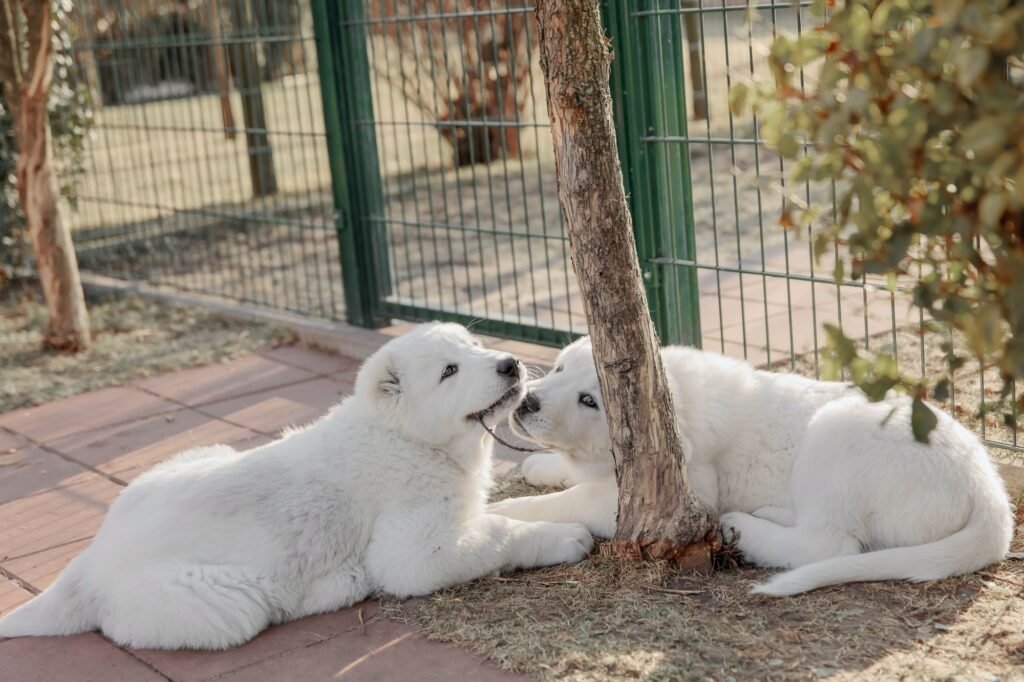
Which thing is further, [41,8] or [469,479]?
[41,8]

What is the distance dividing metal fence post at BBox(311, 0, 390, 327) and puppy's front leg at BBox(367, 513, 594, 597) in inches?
138

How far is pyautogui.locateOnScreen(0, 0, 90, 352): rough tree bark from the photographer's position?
23.3 feet

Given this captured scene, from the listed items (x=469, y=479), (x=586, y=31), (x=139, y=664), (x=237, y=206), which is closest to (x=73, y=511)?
(x=139, y=664)

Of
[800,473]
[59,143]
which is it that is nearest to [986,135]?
[800,473]

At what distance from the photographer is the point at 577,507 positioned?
4168 millimetres

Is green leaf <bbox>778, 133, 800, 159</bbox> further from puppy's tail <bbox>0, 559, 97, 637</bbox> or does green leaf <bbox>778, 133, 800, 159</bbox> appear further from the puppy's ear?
puppy's tail <bbox>0, 559, 97, 637</bbox>

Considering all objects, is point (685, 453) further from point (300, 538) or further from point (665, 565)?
point (300, 538)

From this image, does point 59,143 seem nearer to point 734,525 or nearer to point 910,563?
point 734,525

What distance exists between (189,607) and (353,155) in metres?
4.03

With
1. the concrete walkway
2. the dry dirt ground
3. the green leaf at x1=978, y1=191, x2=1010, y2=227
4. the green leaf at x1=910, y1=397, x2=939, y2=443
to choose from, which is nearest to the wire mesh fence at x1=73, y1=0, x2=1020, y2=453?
the green leaf at x1=910, y1=397, x2=939, y2=443

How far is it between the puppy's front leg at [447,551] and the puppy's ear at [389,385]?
0.42m

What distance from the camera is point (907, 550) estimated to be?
347cm

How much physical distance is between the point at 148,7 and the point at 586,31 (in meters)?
6.76

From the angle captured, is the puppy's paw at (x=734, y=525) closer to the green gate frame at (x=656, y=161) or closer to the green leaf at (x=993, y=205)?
the green gate frame at (x=656, y=161)
